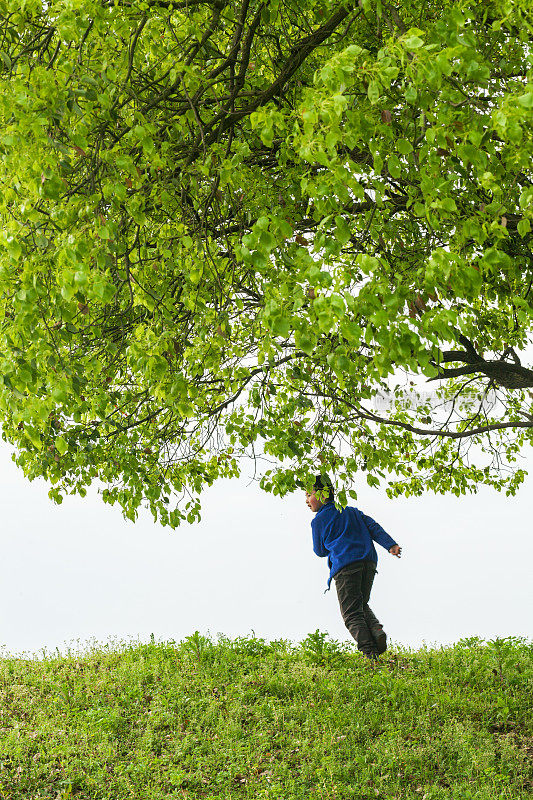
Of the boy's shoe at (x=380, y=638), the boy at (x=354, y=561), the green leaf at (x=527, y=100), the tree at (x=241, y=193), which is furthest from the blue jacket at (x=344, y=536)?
the green leaf at (x=527, y=100)

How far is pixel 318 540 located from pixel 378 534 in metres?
0.90

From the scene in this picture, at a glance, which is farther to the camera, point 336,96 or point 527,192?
point 527,192

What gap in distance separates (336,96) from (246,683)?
7843mm

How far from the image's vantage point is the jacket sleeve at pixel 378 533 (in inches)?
400

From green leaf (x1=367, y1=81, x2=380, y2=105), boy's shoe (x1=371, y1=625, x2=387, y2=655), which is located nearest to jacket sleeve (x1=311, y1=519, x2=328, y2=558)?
boy's shoe (x1=371, y1=625, x2=387, y2=655)

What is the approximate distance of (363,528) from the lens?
1046 centimetres

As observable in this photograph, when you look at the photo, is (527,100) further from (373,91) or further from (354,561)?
(354,561)

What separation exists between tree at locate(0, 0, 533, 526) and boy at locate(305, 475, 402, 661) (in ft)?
7.95

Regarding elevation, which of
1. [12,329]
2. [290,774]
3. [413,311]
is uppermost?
[12,329]

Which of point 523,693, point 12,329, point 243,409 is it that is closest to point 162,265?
point 12,329

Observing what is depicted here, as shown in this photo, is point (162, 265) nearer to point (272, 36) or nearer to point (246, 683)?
point (272, 36)

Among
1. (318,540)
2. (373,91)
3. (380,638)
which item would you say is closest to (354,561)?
(318,540)

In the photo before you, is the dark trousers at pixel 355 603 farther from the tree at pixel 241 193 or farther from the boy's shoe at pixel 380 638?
the tree at pixel 241 193

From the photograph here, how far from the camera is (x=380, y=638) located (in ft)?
34.2
